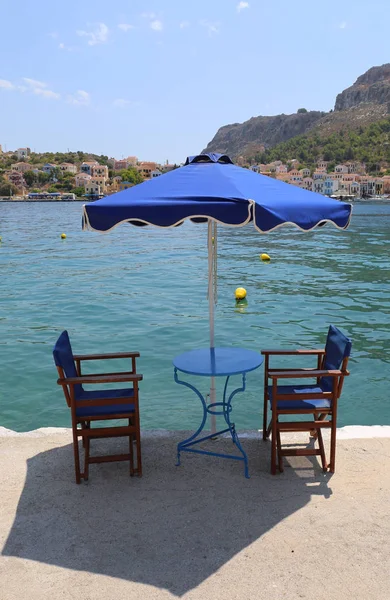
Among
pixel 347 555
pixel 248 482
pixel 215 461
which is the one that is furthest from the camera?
pixel 215 461

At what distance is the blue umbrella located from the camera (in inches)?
139

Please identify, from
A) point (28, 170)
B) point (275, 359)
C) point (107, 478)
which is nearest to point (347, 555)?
point (107, 478)

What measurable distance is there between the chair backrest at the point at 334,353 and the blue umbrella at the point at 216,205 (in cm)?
85

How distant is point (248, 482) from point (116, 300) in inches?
407

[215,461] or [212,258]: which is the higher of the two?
[212,258]

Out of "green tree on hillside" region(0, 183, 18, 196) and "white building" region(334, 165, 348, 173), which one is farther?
"white building" region(334, 165, 348, 173)

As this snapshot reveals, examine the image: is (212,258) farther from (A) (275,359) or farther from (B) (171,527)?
(A) (275,359)

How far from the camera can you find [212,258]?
466cm

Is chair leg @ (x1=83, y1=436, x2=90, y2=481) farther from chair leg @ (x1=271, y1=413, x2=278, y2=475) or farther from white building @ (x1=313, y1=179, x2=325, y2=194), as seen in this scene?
white building @ (x1=313, y1=179, x2=325, y2=194)

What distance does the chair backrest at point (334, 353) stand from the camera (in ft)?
12.9

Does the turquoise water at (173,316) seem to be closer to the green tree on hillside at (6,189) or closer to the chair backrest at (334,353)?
the chair backrest at (334,353)

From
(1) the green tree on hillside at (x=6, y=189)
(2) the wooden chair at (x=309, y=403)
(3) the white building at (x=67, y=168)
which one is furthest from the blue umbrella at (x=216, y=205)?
(3) the white building at (x=67, y=168)

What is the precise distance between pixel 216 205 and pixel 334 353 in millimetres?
1557

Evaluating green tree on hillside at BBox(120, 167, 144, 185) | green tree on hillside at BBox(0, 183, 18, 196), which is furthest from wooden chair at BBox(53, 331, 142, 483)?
green tree on hillside at BBox(120, 167, 144, 185)
